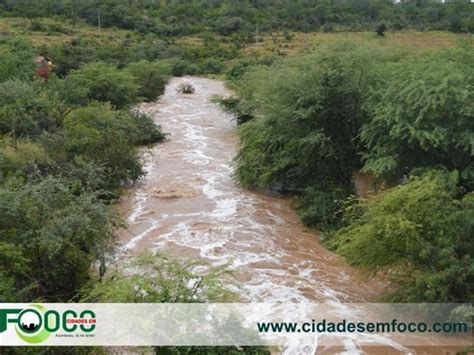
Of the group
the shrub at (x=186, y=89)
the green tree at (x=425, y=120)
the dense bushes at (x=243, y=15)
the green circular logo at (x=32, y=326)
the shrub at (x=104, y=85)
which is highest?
the dense bushes at (x=243, y=15)

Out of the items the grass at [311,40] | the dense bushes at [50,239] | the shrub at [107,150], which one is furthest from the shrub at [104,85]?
the grass at [311,40]

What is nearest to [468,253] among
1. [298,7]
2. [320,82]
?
[320,82]

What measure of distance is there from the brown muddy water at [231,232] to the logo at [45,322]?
9.52 ft

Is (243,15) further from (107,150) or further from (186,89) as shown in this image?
(107,150)

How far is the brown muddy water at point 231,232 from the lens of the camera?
12422 millimetres

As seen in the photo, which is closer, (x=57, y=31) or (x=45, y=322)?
(x=45, y=322)

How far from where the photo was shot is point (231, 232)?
15711mm

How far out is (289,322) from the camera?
10.7 metres

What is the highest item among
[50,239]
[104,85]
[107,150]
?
[104,85]

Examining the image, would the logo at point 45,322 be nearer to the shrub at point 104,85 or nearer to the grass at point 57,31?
the shrub at point 104,85

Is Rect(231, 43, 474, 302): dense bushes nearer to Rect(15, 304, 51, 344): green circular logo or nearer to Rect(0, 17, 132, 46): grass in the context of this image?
Rect(15, 304, 51, 344): green circular logo

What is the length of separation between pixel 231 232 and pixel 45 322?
8.20 m

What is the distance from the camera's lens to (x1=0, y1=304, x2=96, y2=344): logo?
794cm

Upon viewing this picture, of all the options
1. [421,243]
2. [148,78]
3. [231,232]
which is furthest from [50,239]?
[148,78]
